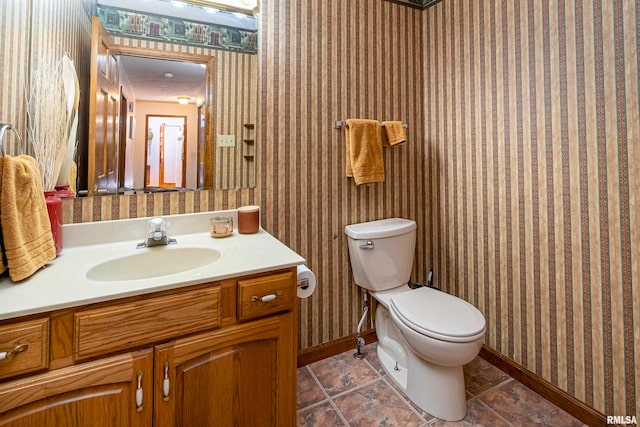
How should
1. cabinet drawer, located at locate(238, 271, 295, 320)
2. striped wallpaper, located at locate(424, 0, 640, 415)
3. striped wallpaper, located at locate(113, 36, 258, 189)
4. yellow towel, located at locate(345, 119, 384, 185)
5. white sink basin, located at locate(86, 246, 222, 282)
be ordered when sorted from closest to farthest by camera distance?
1. cabinet drawer, located at locate(238, 271, 295, 320)
2. white sink basin, located at locate(86, 246, 222, 282)
3. striped wallpaper, located at locate(424, 0, 640, 415)
4. striped wallpaper, located at locate(113, 36, 258, 189)
5. yellow towel, located at locate(345, 119, 384, 185)

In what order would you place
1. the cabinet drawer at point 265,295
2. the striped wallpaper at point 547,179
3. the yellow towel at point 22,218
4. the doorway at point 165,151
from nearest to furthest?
1. the yellow towel at point 22,218
2. the cabinet drawer at point 265,295
3. the striped wallpaper at point 547,179
4. the doorway at point 165,151

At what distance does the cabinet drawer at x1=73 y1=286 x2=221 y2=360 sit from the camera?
76 centimetres

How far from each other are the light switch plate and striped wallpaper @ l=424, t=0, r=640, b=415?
Result: 4.18ft

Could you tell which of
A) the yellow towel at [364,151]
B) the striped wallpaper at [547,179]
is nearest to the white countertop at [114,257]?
the yellow towel at [364,151]

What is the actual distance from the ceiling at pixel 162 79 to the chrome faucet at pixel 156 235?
53 centimetres

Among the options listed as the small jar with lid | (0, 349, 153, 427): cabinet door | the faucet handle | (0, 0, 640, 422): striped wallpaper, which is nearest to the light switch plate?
(0, 0, 640, 422): striped wallpaper

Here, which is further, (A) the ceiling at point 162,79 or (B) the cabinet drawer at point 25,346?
(A) the ceiling at point 162,79

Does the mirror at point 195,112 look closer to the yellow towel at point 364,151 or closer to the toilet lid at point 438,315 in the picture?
the yellow towel at point 364,151

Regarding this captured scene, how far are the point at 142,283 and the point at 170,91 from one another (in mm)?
896

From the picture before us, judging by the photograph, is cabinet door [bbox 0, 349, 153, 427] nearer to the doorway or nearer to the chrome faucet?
the chrome faucet

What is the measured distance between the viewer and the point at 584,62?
1.28 metres

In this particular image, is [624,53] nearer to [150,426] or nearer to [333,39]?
[333,39]

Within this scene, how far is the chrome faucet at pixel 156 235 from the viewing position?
1208 mm

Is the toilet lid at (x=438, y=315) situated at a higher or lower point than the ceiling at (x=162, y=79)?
lower
